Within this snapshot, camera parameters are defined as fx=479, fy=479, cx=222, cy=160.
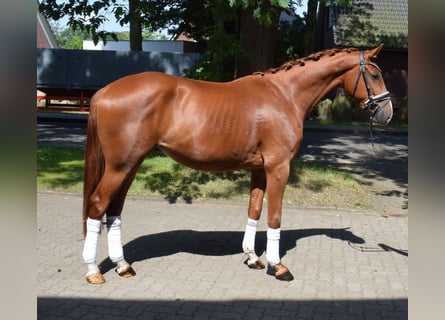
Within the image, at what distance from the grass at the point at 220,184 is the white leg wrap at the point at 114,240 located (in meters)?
3.56

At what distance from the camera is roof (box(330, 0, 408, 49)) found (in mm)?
26812

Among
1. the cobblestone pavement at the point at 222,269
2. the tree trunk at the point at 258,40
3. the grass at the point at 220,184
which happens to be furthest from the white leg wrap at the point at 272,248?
the tree trunk at the point at 258,40

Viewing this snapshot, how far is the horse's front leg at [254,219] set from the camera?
5.54 metres

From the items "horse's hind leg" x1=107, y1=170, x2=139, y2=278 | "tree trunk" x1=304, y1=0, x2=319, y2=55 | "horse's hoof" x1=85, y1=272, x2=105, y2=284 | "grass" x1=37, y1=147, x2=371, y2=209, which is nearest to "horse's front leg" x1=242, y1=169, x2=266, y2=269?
"horse's hind leg" x1=107, y1=170, x2=139, y2=278

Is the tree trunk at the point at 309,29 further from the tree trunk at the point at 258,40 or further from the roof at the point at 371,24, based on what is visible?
the tree trunk at the point at 258,40

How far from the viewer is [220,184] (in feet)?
30.6

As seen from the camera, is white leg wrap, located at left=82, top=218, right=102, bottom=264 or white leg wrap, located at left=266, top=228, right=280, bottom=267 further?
white leg wrap, located at left=266, top=228, right=280, bottom=267

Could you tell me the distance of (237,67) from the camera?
10523 millimetres

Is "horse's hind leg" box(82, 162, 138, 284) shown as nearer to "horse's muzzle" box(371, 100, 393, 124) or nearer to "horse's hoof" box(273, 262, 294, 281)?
"horse's hoof" box(273, 262, 294, 281)

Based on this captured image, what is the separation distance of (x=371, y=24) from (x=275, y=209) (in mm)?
25578

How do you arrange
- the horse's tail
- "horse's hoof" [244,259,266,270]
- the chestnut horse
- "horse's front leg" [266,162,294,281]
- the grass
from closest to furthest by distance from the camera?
the chestnut horse → the horse's tail → "horse's front leg" [266,162,294,281] → "horse's hoof" [244,259,266,270] → the grass

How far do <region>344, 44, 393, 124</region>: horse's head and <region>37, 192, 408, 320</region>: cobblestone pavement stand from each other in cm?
181
